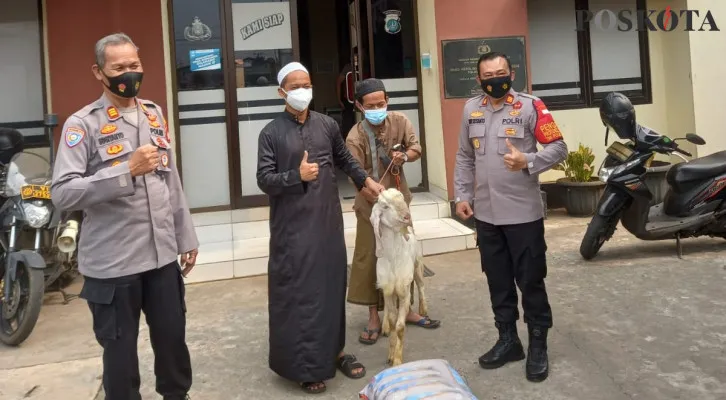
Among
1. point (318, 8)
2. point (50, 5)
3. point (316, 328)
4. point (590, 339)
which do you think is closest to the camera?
point (316, 328)

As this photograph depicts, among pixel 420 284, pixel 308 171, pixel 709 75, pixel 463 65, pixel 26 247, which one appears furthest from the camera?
pixel 709 75

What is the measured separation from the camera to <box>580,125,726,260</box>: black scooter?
564cm

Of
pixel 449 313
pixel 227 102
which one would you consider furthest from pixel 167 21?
pixel 449 313

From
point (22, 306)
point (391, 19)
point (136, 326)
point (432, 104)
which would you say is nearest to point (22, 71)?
point (22, 306)

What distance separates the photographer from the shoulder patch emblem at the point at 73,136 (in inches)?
107

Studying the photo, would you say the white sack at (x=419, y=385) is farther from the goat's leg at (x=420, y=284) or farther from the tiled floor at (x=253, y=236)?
the tiled floor at (x=253, y=236)

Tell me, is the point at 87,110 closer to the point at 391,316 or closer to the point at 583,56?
the point at 391,316

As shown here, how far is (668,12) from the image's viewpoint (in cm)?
805

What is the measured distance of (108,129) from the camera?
2.81 meters

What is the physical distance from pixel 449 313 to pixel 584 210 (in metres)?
3.52

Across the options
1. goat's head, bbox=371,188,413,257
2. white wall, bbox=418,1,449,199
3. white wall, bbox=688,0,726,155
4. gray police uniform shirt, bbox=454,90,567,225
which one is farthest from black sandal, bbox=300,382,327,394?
white wall, bbox=688,0,726,155

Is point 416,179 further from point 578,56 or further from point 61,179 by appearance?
point 61,179

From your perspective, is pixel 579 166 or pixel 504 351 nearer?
pixel 504 351

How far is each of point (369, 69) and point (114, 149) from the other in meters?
5.51
